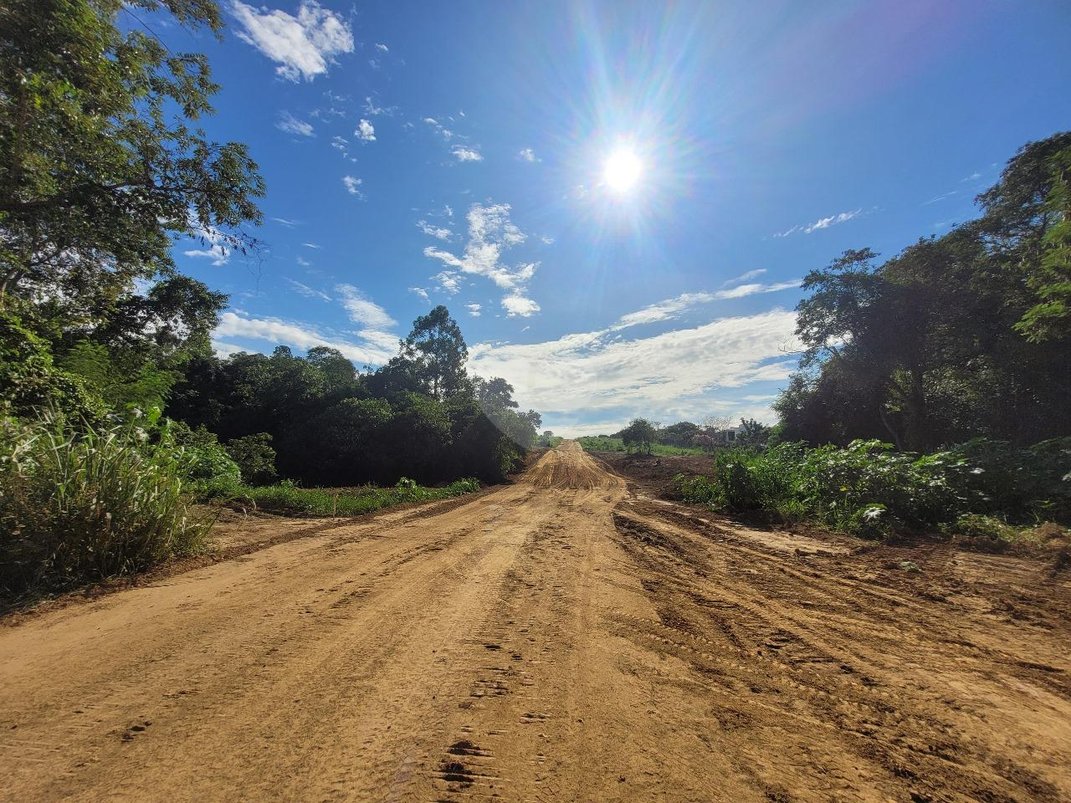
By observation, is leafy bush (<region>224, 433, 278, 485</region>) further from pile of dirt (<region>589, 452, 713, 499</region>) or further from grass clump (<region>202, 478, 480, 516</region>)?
pile of dirt (<region>589, 452, 713, 499</region>)

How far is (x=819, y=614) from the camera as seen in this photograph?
3.21 m

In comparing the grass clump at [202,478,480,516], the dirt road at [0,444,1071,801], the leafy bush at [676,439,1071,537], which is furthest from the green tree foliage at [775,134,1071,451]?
the grass clump at [202,478,480,516]

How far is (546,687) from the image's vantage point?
220 centimetres

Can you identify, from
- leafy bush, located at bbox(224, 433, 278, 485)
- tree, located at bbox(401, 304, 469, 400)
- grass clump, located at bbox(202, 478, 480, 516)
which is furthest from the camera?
tree, located at bbox(401, 304, 469, 400)

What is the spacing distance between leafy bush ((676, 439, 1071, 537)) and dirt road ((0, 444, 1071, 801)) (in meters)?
2.00

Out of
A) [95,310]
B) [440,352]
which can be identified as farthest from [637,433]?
[95,310]

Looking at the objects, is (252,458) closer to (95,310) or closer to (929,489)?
(95,310)

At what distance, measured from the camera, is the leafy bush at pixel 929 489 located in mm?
5812

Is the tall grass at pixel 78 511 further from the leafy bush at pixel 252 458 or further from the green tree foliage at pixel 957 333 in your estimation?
the green tree foliage at pixel 957 333

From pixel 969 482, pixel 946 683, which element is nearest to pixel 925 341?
pixel 969 482

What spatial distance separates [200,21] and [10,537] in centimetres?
816

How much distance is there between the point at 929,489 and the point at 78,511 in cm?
1013

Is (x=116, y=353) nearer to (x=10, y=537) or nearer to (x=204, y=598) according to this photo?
(x=10, y=537)

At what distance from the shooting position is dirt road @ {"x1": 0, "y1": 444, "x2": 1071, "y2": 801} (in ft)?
5.14
